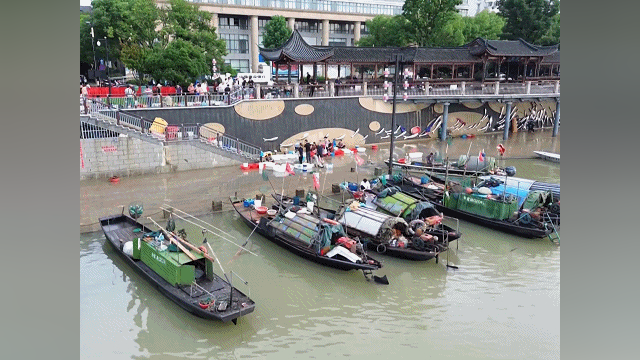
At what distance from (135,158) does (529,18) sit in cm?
3789

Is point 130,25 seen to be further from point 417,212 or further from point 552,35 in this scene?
point 552,35

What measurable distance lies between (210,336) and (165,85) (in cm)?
2045

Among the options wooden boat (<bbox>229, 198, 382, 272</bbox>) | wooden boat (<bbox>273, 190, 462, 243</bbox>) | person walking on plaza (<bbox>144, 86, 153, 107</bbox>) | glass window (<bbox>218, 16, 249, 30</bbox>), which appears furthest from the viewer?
glass window (<bbox>218, 16, 249, 30</bbox>)

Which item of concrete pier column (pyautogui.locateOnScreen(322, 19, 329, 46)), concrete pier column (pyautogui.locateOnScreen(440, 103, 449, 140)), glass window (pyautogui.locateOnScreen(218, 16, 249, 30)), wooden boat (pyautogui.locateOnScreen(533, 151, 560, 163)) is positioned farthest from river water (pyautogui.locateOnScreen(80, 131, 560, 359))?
concrete pier column (pyautogui.locateOnScreen(322, 19, 329, 46))

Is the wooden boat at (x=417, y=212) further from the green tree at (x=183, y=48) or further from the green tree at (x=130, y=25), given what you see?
the green tree at (x=130, y=25)

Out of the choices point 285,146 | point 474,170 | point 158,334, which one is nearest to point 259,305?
point 158,334

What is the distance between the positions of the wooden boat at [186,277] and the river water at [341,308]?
1.35 feet

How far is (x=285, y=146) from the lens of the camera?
94.2 ft

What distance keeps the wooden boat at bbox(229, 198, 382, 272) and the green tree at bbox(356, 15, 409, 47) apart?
92.4 ft

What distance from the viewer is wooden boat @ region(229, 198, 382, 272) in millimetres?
13711

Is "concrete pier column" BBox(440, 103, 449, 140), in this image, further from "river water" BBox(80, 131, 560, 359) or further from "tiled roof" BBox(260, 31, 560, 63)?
"river water" BBox(80, 131, 560, 359)

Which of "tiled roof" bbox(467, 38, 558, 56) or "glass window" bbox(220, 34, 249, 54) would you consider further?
"glass window" bbox(220, 34, 249, 54)

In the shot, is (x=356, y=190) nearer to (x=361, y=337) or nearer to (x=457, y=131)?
(x=361, y=337)

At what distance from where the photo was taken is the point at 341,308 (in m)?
12.2
